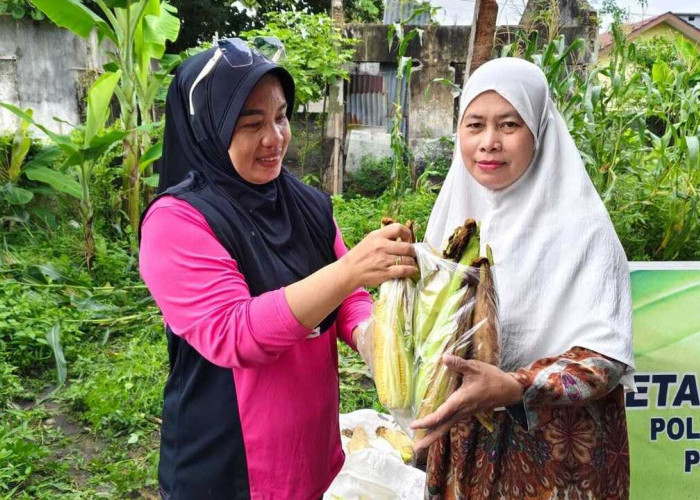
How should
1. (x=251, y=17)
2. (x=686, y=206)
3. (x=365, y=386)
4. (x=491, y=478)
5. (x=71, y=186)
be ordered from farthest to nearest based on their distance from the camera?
(x=251, y=17) < (x=71, y=186) < (x=365, y=386) < (x=686, y=206) < (x=491, y=478)

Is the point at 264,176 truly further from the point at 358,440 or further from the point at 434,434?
the point at 358,440

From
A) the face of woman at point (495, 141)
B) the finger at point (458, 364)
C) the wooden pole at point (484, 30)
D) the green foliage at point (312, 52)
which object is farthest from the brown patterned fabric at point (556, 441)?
the green foliage at point (312, 52)

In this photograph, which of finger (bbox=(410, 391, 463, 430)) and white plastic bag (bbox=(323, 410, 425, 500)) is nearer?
finger (bbox=(410, 391, 463, 430))

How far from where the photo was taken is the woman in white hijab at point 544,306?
52.8 inches

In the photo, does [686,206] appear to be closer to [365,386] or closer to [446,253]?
[365,386]

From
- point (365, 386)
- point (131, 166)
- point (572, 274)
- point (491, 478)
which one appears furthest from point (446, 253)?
point (131, 166)

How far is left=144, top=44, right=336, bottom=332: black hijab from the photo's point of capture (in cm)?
137

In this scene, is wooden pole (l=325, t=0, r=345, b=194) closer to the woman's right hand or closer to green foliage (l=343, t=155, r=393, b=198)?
green foliage (l=343, t=155, r=393, b=198)

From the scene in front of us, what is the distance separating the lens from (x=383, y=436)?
2695 millimetres

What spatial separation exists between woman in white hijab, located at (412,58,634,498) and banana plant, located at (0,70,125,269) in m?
3.68

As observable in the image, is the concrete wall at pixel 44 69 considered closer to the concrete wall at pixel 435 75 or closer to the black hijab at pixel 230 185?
the concrete wall at pixel 435 75

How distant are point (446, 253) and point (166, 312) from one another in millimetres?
637

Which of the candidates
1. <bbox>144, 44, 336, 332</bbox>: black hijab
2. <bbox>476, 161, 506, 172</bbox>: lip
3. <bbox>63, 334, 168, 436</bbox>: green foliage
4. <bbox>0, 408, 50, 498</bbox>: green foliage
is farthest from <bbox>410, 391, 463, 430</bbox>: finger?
<bbox>63, 334, 168, 436</bbox>: green foliage

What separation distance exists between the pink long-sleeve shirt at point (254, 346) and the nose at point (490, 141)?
21.5 inches
